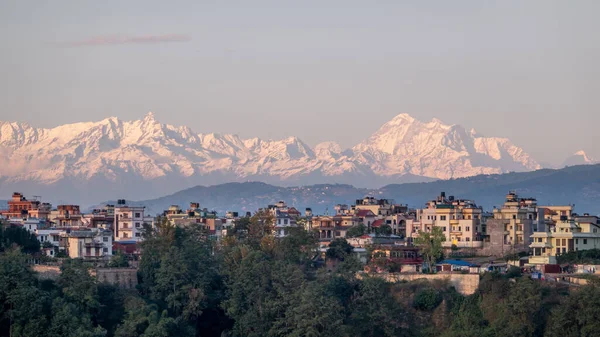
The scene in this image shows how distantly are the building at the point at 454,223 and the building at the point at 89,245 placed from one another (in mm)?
18880

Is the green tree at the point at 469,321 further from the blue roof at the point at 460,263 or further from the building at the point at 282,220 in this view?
the building at the point at 282,220

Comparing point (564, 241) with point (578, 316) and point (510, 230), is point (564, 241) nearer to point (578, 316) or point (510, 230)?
point (510, 230)

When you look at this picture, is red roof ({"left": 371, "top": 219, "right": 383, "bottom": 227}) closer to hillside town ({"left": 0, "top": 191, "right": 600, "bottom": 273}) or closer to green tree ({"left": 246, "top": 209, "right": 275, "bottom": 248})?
hillside town ({"left": 0, "top": 191, "right": 600, "bottom": 273})

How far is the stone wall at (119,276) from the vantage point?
192 ft

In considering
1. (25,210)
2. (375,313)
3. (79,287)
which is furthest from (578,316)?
(25,210)

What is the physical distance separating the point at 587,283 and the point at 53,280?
24908 millimetres

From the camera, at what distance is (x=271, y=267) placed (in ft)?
195

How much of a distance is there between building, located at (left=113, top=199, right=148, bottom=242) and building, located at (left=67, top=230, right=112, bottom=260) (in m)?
9.52

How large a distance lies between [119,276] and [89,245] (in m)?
8.65

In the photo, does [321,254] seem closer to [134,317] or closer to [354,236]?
[354,236]

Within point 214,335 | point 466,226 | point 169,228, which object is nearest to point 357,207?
point 466,226

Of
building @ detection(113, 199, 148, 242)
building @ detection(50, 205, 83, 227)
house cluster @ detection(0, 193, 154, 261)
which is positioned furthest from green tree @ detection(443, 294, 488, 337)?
building @ detection(50, 205, 83, 227)

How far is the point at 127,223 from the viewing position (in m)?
79.9

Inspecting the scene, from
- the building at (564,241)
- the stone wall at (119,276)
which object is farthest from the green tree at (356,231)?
the stone wall at (119,276)
